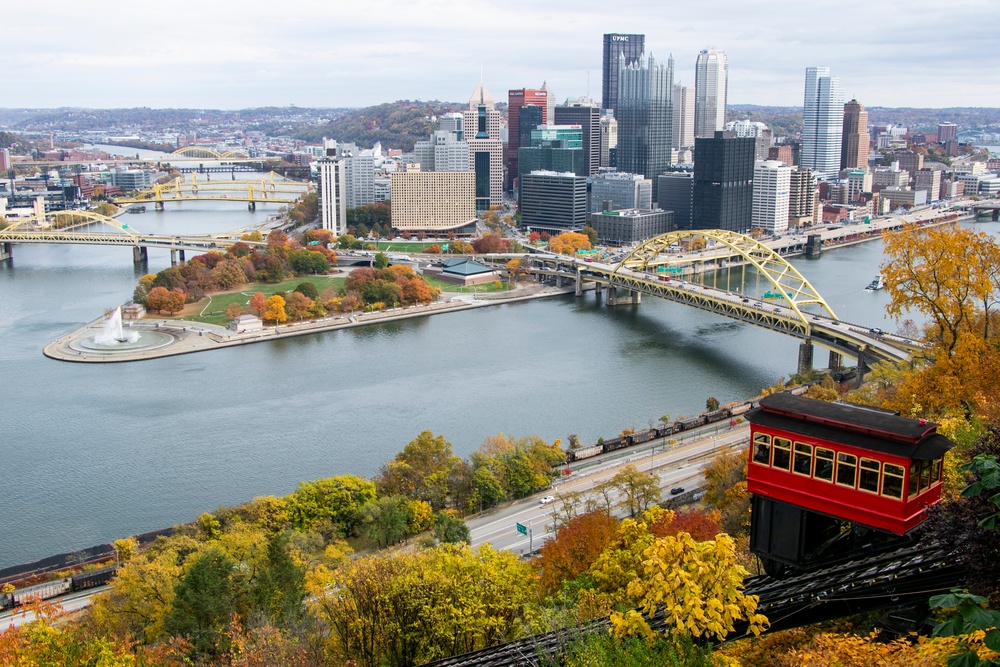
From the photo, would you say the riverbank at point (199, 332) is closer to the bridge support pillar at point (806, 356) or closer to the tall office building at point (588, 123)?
the bridge support pillar at point (806, 356)

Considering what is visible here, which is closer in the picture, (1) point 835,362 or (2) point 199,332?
(1) point 835,362

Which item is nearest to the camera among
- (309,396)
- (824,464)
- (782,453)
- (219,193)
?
(824,464)

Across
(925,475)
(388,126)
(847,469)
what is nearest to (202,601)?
(847,469)

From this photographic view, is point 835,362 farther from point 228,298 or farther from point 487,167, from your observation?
point 487,167

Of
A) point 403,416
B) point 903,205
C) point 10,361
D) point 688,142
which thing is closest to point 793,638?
point 403,416

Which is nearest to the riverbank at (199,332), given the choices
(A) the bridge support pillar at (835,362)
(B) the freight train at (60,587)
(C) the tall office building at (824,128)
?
(A) the bridge support pillar at (835,362)

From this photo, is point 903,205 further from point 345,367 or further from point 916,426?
point 916,426
